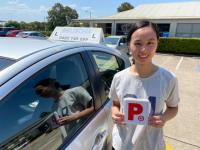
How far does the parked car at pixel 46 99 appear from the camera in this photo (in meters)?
1.21

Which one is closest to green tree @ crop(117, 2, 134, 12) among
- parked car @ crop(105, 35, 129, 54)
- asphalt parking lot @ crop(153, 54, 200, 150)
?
parked car @ crop(105, 35, 129, 54)

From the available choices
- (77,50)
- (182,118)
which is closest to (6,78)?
(77,50)

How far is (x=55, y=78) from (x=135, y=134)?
73 cm

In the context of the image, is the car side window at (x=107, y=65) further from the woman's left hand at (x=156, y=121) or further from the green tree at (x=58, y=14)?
the green tree at (x=58, y=14)

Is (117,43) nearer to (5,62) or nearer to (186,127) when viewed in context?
(186,127)

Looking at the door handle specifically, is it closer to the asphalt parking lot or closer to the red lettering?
the red lettering

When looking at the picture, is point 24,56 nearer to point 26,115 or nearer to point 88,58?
point 26,115

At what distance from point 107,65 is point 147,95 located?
4.12 feet

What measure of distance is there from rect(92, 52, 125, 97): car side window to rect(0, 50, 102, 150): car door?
→ 0.54 meters

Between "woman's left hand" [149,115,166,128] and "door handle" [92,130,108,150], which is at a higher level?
"woman's left hand" [149,115,166,128]

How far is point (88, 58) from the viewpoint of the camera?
2102 mm

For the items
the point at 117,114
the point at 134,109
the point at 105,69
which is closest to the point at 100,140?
the point at 117,114

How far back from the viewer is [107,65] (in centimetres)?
282

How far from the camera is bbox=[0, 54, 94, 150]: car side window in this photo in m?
1.22
